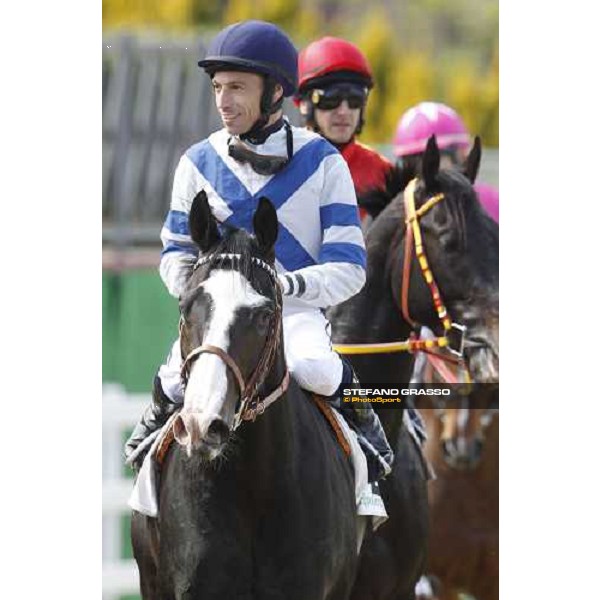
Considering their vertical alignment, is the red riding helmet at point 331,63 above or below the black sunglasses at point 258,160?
above

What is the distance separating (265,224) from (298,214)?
0.62 m

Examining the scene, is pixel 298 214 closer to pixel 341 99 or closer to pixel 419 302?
pixel 419 302

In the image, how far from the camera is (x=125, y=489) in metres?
5.68

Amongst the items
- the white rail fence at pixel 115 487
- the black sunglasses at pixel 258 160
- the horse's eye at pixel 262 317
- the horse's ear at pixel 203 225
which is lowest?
the white rail fence at pixel 115 487

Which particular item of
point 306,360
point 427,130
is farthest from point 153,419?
point 427,130

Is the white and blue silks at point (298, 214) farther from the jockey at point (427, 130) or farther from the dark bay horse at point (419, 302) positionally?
the jockey at point (427, 130)

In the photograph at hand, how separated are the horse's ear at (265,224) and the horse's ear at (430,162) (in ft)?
4.73

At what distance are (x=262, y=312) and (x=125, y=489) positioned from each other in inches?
89.6

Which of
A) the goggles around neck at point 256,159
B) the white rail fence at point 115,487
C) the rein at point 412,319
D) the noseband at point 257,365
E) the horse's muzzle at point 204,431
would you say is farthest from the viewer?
the white rail fence at point 115,487

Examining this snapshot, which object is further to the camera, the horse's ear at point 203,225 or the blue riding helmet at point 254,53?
the blue riding helmet at point 254,53

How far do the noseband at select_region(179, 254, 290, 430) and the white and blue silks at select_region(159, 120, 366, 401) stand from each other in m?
0.46

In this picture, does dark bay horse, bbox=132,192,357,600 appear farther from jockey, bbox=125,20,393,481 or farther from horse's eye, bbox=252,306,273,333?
jockey, bbox=125,20,393,481

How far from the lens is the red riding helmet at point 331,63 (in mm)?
5348

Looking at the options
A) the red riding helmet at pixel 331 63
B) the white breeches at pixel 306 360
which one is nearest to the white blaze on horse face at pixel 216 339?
the white breeches at pixel 306 360
